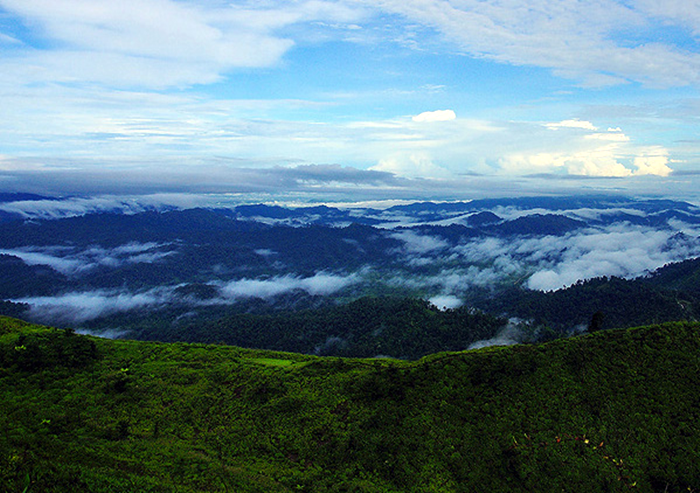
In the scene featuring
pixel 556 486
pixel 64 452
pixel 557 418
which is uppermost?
pixel 64 452

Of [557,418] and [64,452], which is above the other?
[64,452]

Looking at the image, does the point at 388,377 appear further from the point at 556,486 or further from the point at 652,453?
the point at 652,453

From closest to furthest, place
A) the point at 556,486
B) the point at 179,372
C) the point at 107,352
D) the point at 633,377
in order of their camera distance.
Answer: the point at 556,486, the point at 633,377, the point at 179,372, the point at 107,352

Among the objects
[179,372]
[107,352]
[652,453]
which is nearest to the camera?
[652,453]

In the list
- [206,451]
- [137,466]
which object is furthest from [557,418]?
[137,466]

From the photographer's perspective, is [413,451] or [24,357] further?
[24,357]

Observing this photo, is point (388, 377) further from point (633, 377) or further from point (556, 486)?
point (633, 377)

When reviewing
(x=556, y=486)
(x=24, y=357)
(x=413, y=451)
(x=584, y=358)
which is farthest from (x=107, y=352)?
(x=584, y=358)
